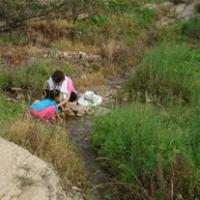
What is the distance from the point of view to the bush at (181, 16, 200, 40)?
44.7 feet

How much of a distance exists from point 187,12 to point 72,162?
10.2m

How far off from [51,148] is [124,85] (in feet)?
13.9

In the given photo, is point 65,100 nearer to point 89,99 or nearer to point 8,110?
point 89,99

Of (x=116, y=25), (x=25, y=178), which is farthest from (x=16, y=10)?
(x=25, y=178)

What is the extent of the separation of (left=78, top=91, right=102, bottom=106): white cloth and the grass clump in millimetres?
550

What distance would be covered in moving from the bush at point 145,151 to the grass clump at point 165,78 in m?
2.08

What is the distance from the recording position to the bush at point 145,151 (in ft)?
16.6

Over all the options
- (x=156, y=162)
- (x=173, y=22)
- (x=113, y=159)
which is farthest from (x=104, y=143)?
(x=173, y=22)

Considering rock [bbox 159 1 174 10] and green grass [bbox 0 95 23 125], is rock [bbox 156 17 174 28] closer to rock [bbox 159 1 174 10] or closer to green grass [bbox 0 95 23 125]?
rock [bbox 159 1 174 10]

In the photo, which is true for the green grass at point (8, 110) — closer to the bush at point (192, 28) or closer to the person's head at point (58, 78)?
the person's head at point (58, 78)

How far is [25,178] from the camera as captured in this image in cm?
471

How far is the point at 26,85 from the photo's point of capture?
9086mm

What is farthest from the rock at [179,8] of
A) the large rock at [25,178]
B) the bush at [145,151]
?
the large rock at [25,178]

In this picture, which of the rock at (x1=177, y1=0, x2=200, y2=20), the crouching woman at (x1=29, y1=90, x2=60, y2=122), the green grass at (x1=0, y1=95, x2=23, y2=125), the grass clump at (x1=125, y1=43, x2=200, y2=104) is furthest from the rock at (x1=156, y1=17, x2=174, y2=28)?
the green grass at (x1=0, y1=95, x2=23, y2=125)
